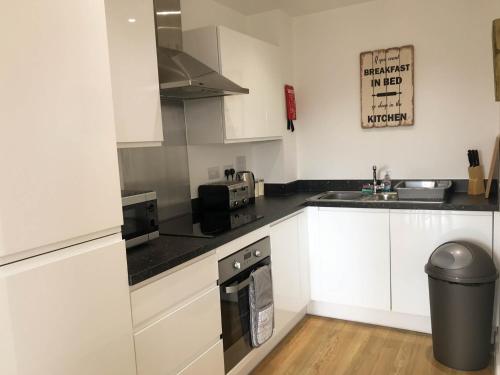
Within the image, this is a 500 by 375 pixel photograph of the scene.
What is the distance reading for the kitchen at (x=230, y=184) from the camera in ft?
3.85

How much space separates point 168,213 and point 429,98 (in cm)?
209

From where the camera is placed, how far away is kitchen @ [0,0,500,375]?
1.17m

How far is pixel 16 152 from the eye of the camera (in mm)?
1090

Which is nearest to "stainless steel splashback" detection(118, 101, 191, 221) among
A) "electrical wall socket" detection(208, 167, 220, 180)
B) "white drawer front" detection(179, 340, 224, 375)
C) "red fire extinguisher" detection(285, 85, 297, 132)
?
"electrical wall socket" detection(208, 167, 220, 180)

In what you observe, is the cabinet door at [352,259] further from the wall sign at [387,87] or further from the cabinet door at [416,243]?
the wall sign at [387,87]

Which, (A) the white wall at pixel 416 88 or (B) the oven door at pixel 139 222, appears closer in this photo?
(B) the oven door at pixel 139 222

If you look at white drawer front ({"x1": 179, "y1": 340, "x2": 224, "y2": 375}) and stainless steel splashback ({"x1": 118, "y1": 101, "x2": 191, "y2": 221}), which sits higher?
stainless steel splashback ({"x1": 118, "y1": 101, "x2": 191, "y2": 221})

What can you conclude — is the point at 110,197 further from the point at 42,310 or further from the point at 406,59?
the point at 406,59

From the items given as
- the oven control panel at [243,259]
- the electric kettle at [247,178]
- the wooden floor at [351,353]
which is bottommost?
the wooden floor at [351,353]

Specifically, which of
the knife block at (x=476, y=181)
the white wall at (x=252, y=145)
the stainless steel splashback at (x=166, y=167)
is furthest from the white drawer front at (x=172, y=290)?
the knife block at (x=476, y=181)

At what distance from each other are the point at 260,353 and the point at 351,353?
583 millimetres

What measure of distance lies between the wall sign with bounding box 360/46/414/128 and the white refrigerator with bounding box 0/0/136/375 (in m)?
2.43

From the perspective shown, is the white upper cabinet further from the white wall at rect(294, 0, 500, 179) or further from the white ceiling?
the white wall at rect(294, 0, 500, 179)

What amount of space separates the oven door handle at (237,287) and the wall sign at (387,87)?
1.75 metres
